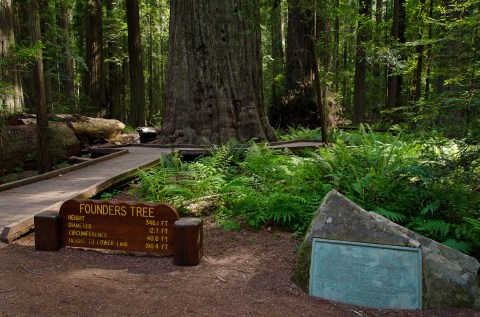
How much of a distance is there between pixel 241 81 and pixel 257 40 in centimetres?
150

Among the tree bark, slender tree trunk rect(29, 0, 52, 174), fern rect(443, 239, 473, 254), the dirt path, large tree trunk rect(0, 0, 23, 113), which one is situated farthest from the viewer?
the tree bark

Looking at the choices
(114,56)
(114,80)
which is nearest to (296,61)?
(114,80)

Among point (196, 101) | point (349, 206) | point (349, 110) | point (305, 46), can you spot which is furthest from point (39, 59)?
point (349, 110)

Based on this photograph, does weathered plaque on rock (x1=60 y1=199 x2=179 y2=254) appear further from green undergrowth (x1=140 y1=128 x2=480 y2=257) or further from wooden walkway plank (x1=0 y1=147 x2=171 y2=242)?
green undergrowth (x1=140 y1=128 x2=480 y2=257)

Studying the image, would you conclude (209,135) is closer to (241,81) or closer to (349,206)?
(241,81)

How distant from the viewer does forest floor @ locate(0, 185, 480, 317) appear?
345cm

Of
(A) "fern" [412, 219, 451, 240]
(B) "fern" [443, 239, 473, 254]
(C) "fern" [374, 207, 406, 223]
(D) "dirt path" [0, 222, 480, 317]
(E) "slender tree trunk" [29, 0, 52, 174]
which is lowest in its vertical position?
(D) "dirt path" [0, 222, 480, 317]

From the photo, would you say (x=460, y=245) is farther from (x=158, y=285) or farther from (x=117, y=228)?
(x=117, y=228)

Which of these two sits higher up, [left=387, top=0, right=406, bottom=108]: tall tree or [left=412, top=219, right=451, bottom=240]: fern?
[left=387, top=0, right=406, bottom=108]: tall tree

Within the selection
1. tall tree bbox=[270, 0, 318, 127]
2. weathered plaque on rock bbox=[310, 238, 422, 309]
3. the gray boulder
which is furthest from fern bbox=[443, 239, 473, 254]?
tall tree bbox=[270, 0, 318, 127]

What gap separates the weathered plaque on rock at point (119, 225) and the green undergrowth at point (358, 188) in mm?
1326

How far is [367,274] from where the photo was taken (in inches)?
148

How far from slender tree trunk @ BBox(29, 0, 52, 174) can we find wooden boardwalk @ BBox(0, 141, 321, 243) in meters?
1.16

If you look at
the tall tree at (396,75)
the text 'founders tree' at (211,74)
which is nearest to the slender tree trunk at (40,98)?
the text 'founders tree' at (211,74)
